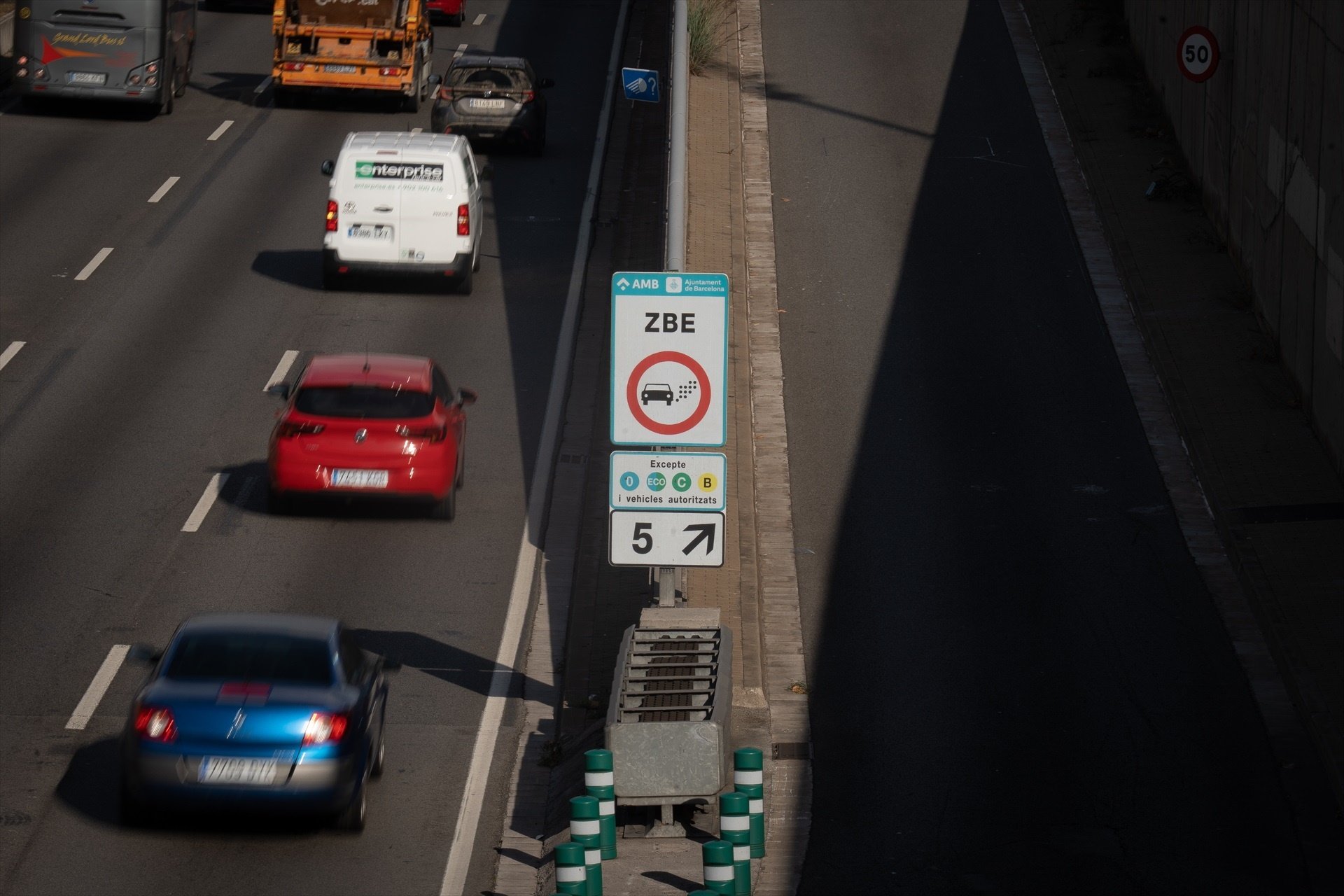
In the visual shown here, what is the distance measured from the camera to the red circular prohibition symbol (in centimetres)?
1345

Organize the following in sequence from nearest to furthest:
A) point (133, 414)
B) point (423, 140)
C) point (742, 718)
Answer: point (742, 718) → point (133, 414) → point (423, 140)

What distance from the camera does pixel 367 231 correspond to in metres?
25.1

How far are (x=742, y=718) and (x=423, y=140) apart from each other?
13.3m

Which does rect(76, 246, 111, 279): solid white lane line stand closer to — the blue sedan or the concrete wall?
the blue sedan

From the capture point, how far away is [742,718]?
14586 mm

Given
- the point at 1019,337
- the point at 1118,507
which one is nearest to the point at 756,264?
the point at 1019,337

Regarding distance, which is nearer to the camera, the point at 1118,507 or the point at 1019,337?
the point at 1118,507

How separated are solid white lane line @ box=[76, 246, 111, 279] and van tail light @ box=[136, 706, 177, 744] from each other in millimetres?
15186

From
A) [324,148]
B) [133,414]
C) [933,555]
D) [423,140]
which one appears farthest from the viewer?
[324,148]

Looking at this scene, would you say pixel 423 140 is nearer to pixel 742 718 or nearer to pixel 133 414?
pixel 133 414

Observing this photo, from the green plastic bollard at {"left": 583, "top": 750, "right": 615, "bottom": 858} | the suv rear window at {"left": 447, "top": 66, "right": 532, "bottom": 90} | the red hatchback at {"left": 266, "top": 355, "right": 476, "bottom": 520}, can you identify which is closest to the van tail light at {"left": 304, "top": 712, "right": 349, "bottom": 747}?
the green plastic bollard at {"left": 583, "top": 750, "right": 615, "bottom": 858}

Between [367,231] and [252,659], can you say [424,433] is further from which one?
[367,231]

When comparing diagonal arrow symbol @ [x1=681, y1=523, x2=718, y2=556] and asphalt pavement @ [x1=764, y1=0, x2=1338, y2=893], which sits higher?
diagonal arrow symbol @ [x1=681, y1=523, x2=718, y2=556]

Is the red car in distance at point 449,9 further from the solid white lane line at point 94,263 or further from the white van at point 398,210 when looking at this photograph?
the white van at point 398,210
